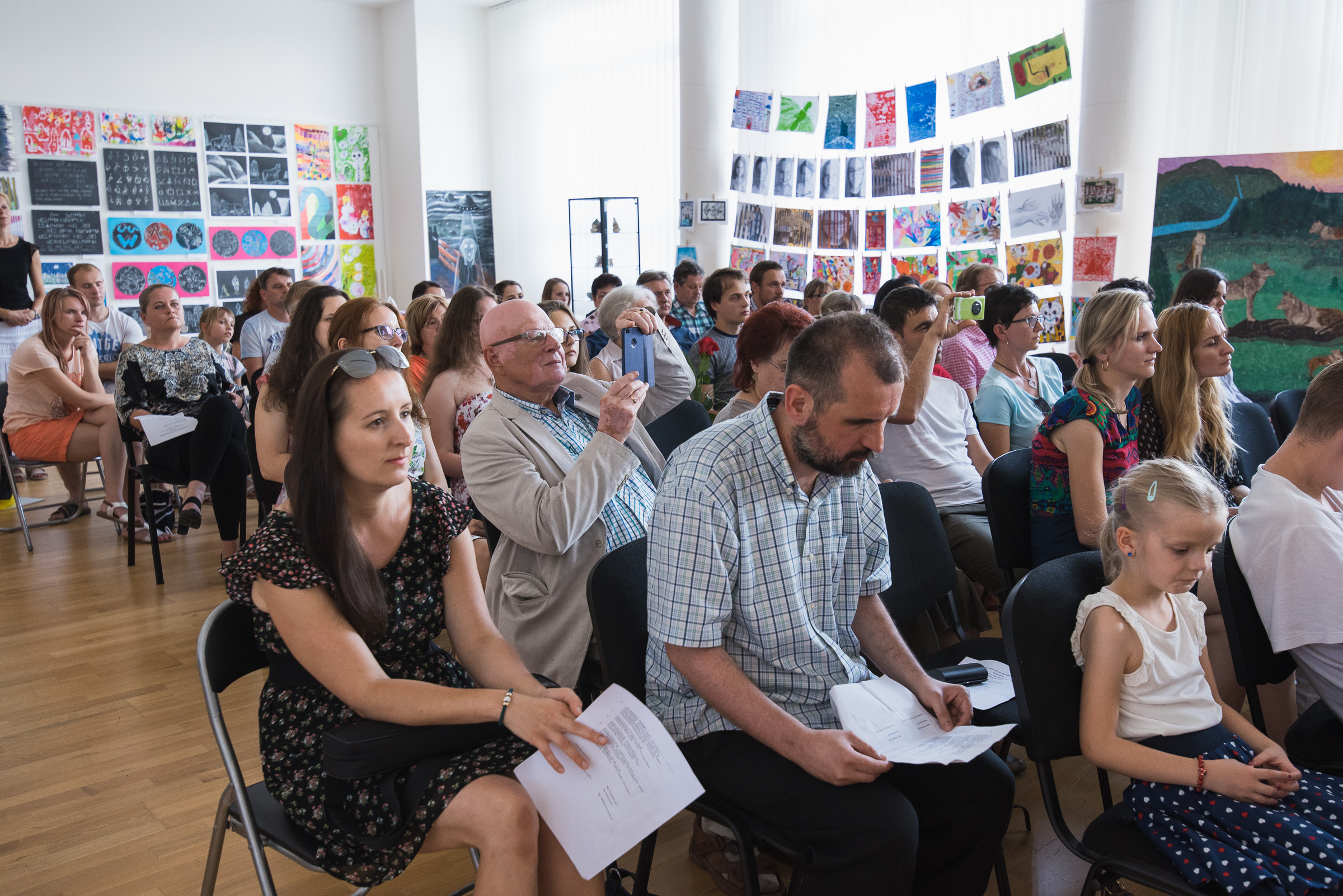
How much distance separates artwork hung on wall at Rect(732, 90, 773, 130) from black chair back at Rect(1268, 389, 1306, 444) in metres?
4.34

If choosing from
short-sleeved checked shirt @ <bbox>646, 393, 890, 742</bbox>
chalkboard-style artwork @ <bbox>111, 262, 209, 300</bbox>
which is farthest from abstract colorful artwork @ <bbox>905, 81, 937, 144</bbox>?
chalkboard-style artwork @ <bbox>111, 262, 209, 300</bbox>

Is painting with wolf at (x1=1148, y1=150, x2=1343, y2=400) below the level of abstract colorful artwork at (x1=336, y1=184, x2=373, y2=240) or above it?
below

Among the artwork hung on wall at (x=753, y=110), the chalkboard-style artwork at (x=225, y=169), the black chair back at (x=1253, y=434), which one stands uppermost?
the artwork hung on wall at (x=753, y=110)

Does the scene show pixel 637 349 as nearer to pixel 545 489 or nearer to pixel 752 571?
pixel 545 489

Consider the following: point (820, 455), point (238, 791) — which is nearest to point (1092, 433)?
point (820, 455)

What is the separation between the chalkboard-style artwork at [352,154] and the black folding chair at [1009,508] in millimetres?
8907

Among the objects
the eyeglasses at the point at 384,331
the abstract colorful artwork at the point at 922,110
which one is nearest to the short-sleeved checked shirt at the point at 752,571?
the eyeglasses at the point at 384,331

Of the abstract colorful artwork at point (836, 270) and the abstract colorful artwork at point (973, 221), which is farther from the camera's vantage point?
the abstract colorful artwork at point (836, 270)

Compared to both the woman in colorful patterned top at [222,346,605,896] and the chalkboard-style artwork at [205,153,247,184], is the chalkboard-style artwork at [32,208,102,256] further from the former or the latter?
the woman in colorful patterned top at [222,346,605,896]

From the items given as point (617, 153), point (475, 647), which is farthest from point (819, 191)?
point (475, 647)

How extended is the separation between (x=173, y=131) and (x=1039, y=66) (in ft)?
24.2

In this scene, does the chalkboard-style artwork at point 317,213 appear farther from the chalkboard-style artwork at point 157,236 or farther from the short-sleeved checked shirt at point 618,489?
the short-sleeved checked shirt at point 618,489

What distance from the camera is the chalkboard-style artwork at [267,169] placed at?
926cm

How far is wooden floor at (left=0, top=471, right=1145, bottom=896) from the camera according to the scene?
2.24 metres
